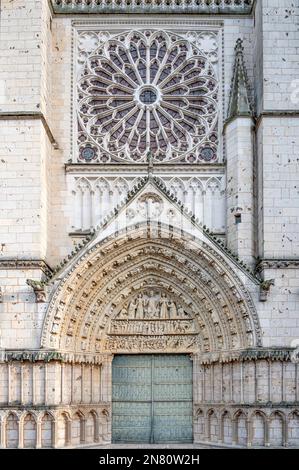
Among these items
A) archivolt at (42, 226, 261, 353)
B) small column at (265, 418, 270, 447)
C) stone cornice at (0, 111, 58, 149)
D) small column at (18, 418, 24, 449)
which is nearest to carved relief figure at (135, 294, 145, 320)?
archivolt at (42, 226, 261, 353)

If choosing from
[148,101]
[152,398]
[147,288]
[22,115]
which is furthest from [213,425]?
[22,115]

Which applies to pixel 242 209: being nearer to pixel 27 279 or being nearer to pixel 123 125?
pixel 123 125

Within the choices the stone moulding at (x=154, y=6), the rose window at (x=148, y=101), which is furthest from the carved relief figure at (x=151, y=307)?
the stone moulding at (x=154, y=6)

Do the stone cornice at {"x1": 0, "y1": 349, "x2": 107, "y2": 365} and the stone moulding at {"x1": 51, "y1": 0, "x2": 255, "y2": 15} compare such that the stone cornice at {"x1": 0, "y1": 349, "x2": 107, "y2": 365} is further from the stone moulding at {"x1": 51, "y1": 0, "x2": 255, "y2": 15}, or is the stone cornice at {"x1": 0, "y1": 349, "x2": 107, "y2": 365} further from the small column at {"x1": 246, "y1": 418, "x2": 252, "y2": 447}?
the stone moulding at {"x1": 51, "y1": 0, "x2": 255, "y2": 15}

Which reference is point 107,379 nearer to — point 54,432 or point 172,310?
point 54,432

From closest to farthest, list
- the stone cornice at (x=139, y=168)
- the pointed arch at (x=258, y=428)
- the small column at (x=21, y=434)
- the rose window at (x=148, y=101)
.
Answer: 1. the small column at (x=21, y=434)
2. the pointed arch at (x=258, y=428)
3. the stone cornice at (x=139, y=168)
4. the rose window at (x=148, y=101)

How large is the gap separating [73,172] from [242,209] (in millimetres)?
3421

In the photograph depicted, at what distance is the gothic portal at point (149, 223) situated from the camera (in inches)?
631

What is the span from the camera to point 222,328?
1669cm

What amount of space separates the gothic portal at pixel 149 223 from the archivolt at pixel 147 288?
0.10ft

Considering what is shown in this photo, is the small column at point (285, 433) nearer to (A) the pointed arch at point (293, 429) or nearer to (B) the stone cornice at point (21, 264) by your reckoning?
(A) the pointed arch at point (293, 429)

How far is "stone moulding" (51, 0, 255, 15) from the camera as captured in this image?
59.4ft

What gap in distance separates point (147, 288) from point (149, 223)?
4.98 ft

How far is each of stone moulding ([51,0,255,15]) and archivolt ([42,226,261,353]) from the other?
482 cm
